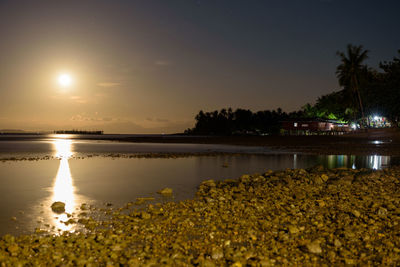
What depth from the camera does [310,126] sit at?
7881 cm

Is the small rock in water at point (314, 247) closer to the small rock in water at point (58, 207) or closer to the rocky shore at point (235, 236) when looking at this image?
the rocky shore at point (235, 236)

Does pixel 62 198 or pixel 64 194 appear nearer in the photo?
pixel 62 198

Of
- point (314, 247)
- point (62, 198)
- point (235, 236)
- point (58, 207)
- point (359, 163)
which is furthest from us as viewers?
point (359, 163)

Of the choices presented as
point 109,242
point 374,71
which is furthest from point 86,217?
point 374,71

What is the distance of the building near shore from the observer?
77625 millimetres

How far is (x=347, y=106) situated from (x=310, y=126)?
33.3 feet

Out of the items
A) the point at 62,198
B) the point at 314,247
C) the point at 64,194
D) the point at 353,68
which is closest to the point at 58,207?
the point at 62,198

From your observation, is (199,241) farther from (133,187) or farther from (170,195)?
(133,187)

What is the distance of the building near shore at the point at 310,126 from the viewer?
77625 mm

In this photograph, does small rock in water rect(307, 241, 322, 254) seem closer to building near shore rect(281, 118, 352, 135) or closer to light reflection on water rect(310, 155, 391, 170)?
light reflection on water rect(310, 155, 391, 170)

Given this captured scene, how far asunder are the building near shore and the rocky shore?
226 feet

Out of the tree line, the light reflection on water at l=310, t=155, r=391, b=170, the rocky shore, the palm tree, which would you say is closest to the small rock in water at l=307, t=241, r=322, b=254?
the rocky shore

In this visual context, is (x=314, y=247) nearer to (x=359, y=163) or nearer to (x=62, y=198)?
(x=62, y=198)

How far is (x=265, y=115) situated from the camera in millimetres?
114062
